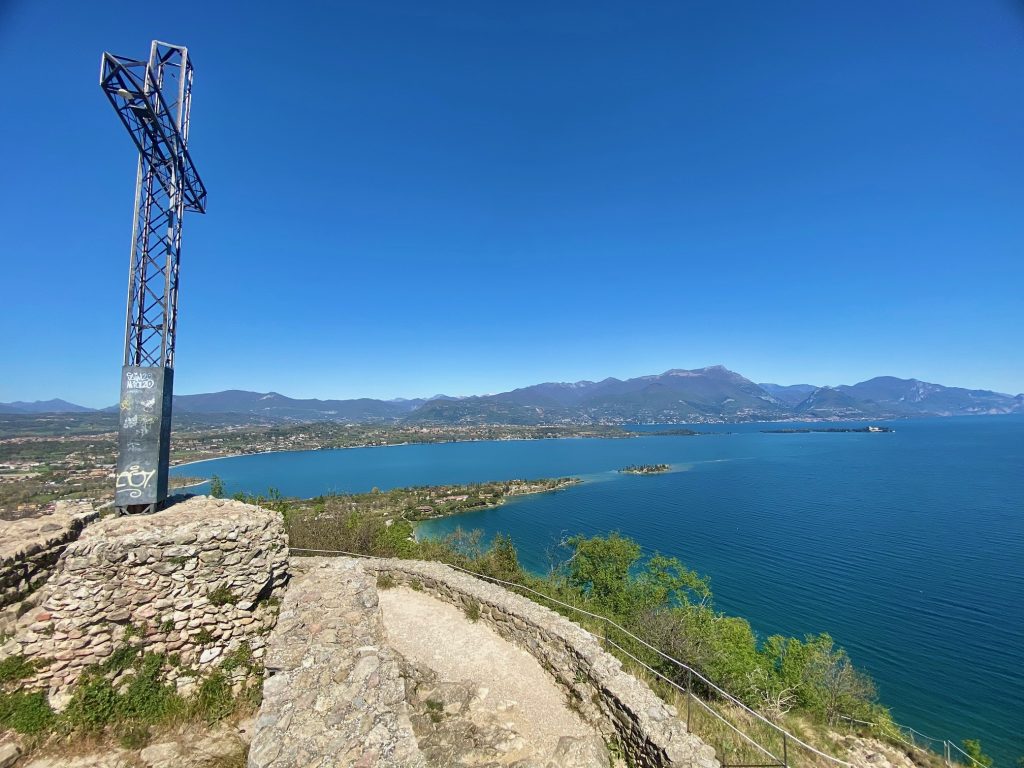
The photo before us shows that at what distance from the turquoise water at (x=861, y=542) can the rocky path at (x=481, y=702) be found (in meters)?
26.1

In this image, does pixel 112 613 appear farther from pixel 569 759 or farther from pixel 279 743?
pixel 569 759

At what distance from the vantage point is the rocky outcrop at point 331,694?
4.89 m

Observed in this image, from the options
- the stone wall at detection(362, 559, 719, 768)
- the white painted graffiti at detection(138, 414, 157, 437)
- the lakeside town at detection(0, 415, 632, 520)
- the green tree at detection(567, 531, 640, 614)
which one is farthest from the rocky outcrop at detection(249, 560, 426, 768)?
the green tree at detection(567, 531, 640, 614)

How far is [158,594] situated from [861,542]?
63.7 metres

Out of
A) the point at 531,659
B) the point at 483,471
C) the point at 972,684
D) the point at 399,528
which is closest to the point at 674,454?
the point at 483,471

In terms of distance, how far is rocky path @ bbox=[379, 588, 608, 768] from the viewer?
22.2 feet

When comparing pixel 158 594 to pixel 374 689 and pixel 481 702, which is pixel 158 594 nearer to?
pixel 374 689

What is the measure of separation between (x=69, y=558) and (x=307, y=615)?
364cm

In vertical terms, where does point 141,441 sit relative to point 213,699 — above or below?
above

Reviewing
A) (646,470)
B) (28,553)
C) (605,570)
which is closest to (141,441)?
(28,553)

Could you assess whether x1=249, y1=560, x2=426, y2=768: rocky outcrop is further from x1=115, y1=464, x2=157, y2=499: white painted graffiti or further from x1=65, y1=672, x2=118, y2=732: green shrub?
x1=115, y1=464, x2=157, y2=499: white painted graffiti

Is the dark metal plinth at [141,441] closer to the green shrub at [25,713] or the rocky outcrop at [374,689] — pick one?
the green shrub at [25,713]

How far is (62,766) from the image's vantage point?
5.39m

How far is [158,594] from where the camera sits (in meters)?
6.83
